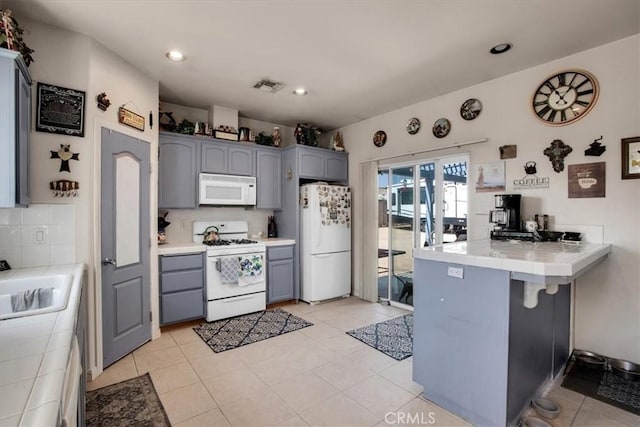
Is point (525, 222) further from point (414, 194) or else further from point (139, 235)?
point (139, 235)

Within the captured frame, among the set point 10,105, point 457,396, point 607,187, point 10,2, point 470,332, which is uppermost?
point 10,2

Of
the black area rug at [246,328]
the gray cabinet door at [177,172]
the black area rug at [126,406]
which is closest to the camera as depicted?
the black area rug at [126,406]

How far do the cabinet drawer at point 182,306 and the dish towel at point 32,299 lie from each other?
1.50m

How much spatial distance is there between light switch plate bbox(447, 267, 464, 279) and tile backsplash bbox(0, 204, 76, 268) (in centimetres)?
273

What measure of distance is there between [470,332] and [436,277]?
38cm

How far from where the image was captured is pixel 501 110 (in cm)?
315

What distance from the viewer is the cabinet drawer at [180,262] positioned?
3357 millimetres

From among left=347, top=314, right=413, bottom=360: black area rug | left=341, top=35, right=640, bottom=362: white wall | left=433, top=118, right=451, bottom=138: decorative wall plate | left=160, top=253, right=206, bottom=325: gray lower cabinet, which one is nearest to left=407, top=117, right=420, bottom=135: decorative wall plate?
left=433, top=118, right=451, bottom=138: decorative wall plate

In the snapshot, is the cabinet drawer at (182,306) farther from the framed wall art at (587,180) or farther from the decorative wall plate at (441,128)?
the framed wall art at (587,180)

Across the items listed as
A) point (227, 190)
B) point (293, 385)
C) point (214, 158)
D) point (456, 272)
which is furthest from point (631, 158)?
point (214, 158)

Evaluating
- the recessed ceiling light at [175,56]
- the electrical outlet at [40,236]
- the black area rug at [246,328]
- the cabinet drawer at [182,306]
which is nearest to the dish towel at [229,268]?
the cabinet drawer at [182,306]

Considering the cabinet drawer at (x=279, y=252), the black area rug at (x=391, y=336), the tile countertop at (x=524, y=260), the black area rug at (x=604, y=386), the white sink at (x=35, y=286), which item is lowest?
the black area rug at (x=391, y=336)

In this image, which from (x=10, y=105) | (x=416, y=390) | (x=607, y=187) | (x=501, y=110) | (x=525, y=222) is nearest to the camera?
(x=10, y=105)

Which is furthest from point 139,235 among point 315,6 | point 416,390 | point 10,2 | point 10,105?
point 416,390
